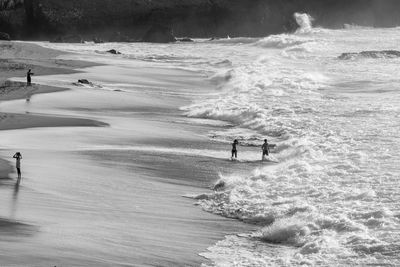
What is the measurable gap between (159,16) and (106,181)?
66.0m

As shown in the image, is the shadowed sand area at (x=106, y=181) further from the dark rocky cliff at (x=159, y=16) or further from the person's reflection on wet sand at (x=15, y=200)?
the dark rocky cliff at (x=159, y=16)

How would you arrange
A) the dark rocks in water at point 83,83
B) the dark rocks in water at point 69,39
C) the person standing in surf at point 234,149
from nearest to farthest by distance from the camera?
the person standing in surf at point 234,149 < the dark rocks in water at point 83,83 < the dark rocks in water at point 69,39

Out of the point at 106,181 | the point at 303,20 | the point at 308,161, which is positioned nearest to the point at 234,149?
the point at 308,161

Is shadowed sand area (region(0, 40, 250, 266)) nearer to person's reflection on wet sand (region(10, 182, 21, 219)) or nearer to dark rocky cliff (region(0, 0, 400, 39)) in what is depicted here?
person's reflection on wet sand (region(10, 182, 21, 219))

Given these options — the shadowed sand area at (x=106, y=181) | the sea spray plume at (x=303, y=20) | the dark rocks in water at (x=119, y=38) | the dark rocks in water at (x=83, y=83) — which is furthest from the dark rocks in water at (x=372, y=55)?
the sea spray plume at (x=303, y=20)

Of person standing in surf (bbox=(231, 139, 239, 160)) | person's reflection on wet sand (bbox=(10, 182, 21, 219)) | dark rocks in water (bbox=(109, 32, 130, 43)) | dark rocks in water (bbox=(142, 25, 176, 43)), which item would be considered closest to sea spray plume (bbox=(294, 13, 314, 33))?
dark rocks in water (bbox=(142, 25, 176, 43))

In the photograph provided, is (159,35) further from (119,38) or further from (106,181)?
(106,181)

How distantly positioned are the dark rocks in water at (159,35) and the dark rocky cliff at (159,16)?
218cm

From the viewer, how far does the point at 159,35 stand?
78.0m

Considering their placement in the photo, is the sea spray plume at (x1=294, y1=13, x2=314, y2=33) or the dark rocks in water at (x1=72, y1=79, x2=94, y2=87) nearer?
the dark rocks in water at (x1=72, y1=79, x2=94, y2=87)

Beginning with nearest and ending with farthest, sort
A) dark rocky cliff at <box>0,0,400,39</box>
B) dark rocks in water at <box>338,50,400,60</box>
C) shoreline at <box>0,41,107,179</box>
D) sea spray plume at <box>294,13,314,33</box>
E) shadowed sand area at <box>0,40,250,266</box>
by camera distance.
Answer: shadowed sand area at <box>0,40,250,266</box>, shoreline at <box>0,41,107,179</box>, dark rocks in water at <box>338,50,400,60</box>, dark rocky cliff at <box>0,0,400,39</box>, sea spray plume at <box>294,13,314,33</box>

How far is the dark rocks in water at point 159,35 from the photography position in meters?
77.6

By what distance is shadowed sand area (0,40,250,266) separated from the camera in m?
13.8

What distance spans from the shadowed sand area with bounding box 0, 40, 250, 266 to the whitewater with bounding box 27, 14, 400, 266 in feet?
1.98
